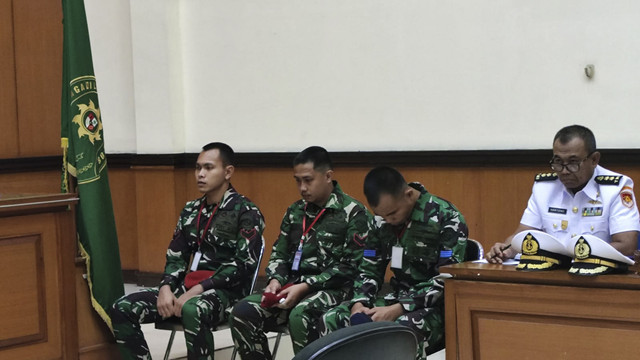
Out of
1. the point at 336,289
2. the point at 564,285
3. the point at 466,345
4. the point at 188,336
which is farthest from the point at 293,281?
the point at 564,285

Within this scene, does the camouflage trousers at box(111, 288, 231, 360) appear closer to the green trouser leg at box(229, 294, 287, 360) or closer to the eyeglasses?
the green trouser leg at box(229, 294, 287, 360)

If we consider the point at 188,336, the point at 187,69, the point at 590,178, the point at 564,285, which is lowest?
the point at 188,336

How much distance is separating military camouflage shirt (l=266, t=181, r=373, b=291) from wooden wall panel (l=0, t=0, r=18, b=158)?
3622mm

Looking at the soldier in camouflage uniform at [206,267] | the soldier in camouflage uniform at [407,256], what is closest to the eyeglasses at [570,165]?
the soldier in camouflage uniform at [407,256]

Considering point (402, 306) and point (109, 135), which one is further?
point (109, 135)

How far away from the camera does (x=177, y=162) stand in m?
7.11

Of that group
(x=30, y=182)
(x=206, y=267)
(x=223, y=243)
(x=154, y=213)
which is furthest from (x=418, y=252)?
(x=30, y=182)

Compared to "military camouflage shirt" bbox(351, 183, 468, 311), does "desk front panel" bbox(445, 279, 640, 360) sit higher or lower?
lower

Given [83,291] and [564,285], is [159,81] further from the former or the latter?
[564,285]

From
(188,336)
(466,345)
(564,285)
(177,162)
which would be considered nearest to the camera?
(564,285)

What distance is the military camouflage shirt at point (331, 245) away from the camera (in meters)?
4.29

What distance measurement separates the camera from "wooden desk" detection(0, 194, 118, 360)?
419 centimetres

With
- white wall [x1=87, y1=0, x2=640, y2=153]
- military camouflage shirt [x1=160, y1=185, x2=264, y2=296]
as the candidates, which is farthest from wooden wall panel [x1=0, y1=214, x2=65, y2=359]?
white wall [x1=87, y1=0, x2=640, y2=153]

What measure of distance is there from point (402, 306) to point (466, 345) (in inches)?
19.3
